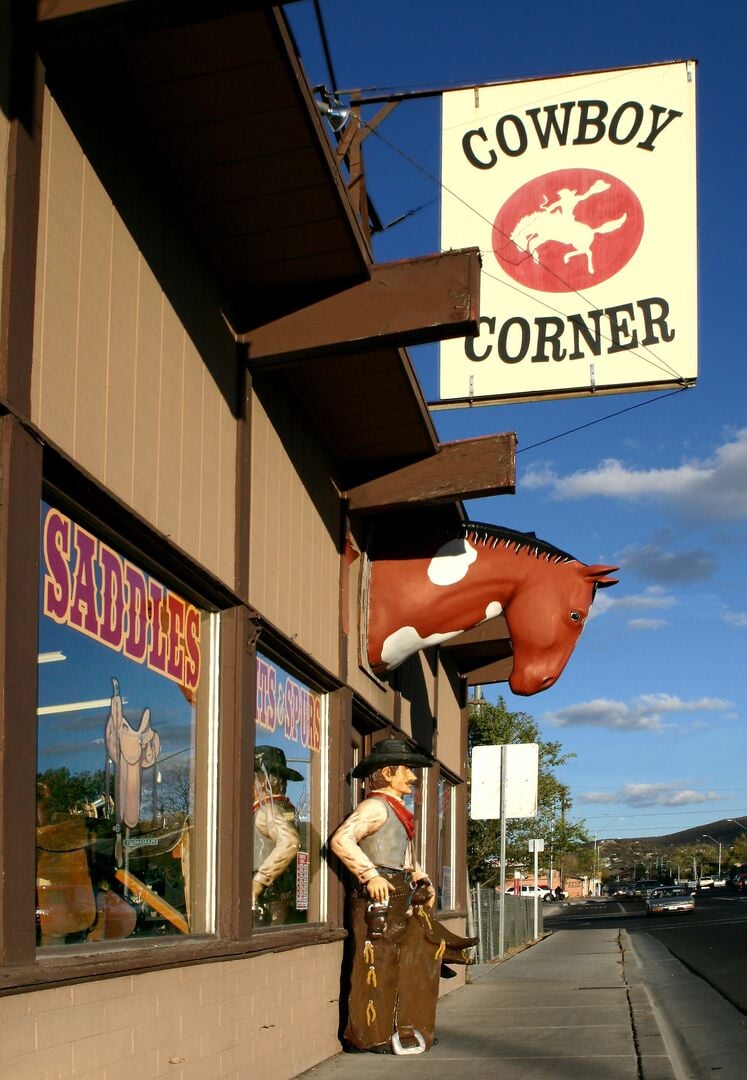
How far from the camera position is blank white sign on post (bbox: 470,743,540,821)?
61.4 feet

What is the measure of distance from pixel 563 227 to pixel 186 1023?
597 centimetres

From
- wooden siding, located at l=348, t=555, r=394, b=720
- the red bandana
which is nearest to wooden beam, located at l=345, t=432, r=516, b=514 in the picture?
wooden siding, located at l=348, t=555, r=394, b=720

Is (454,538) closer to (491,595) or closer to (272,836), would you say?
(491,595)

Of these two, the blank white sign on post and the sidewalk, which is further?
the blank white sign on post

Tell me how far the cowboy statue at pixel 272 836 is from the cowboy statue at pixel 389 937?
0.40m

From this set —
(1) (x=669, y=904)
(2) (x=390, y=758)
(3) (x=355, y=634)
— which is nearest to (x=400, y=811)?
(2) (x=390, y=758)

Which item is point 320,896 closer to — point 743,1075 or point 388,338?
point 743,1075

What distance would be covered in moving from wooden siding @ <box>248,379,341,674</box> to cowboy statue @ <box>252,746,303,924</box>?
0.80 m

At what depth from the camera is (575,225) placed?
9.36m

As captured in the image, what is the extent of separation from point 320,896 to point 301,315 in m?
4.03

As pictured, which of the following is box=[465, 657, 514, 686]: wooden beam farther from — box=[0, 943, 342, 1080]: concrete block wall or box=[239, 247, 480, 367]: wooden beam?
box=[239, 247, 480, 367]: wooden beam

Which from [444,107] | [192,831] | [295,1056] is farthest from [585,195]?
[295,1056]

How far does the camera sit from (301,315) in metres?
7.52

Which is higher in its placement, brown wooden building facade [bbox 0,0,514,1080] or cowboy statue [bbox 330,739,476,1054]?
brown wooden building facade [bbox 0,0,514,1080]
